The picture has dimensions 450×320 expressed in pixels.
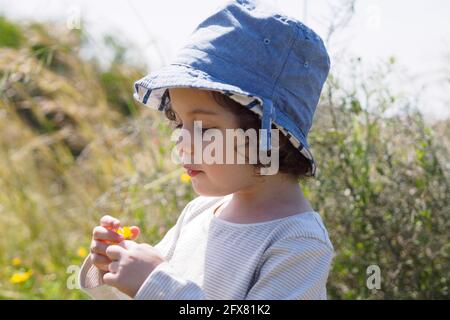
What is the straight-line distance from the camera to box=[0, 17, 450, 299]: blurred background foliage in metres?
2.63

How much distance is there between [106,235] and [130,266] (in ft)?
0.51

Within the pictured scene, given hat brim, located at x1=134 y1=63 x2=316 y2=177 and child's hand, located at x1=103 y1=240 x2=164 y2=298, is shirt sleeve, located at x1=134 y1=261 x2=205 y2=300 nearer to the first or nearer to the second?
child's hand, located at x1=103 y1=240 x2=164 y2=298

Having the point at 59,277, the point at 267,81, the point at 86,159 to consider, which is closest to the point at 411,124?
the point at 267,81

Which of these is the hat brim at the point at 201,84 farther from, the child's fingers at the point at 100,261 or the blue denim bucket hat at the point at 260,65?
the child's fingers at the point at 100,261

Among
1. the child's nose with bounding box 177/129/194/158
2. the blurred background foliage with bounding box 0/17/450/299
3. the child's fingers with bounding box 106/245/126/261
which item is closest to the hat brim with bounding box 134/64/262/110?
the child's nose with bounding box 177/129/194/158

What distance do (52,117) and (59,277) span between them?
2873 millimetres

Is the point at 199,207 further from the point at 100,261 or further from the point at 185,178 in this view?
the point at 185,178

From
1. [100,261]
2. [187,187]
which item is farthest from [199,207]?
[187,187]

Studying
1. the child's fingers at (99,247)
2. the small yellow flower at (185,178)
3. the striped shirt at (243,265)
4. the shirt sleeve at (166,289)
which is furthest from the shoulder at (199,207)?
the small yellow flower at (185,178)

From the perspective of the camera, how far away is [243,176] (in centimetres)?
178

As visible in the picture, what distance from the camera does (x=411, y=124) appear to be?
8.87 feet
